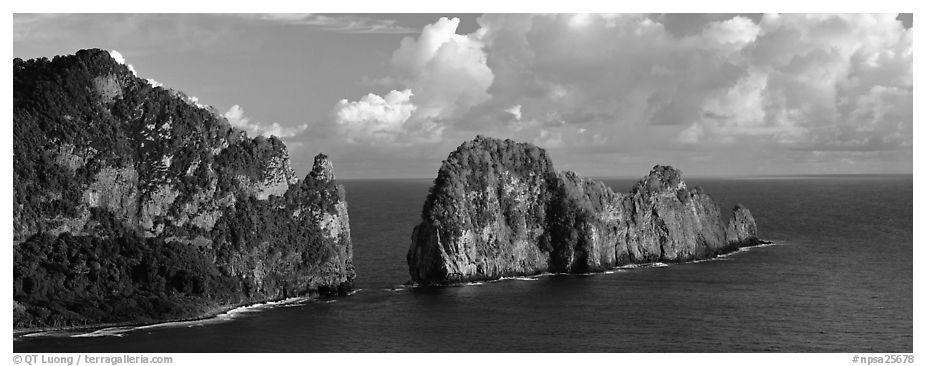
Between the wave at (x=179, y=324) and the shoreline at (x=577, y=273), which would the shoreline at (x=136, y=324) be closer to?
the wave at (x=179, y=324)

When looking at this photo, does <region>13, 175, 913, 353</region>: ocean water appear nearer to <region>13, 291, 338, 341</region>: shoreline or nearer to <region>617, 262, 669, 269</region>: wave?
<region>13, 291, 338, 341</region>: shoreline

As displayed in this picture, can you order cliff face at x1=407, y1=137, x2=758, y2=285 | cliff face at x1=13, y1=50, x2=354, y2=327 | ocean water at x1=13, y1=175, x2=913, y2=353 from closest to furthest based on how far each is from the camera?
1. ocean water at x1=13, y1=175, x2=913, y2=353
2. cliff face at x1=13, y1=50, x2=354, y2=327
3. cliff face at x1=407, y1=137, x2=758, y2=285

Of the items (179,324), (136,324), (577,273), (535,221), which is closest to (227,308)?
(179,324)

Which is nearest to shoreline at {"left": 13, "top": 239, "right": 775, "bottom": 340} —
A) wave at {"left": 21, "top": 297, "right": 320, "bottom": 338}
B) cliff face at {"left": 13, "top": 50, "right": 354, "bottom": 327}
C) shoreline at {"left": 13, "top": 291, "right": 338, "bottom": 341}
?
shoreline at {"left": 13, "top": 291, "right": 338, "bottom": 341}

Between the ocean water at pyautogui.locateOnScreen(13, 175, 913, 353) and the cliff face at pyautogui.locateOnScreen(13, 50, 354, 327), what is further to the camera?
the cliff face at pyautogui.locateOnScreen(13, 50, 354, 327)

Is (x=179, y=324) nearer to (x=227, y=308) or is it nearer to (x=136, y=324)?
(x=136, y=324)

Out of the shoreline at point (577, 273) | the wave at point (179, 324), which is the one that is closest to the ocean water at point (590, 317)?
the wave at point (179, 324)
